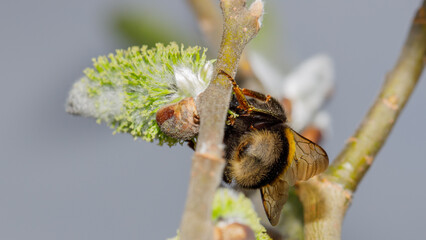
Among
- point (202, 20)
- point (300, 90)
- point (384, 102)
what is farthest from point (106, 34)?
point (384, 102)

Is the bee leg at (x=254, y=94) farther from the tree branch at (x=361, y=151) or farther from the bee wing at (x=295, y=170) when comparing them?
the tree branch at (x=361, y=151)

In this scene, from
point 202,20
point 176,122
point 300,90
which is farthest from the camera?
point 300,90

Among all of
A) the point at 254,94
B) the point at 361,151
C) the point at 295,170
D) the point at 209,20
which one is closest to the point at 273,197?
the point at 295,170

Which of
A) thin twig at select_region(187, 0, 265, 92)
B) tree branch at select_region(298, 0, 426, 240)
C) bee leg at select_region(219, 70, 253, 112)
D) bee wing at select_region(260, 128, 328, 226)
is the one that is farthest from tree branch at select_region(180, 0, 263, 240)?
thin twig at select_region(187, 0, 265, 92)

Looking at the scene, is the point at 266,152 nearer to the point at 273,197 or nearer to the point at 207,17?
the point at 273,197

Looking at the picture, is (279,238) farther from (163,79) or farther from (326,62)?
(326,62)

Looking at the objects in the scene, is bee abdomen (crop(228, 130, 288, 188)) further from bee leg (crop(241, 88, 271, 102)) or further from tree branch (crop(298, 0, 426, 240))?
tree branch (crop(298, 0, 426, 240))

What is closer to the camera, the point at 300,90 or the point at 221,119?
the point at 221,119

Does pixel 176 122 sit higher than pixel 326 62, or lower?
lower
